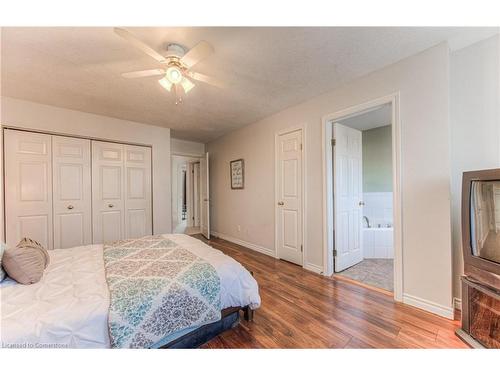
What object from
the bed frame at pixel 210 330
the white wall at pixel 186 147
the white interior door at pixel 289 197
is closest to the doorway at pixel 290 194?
the white interior door at pixel 289 197

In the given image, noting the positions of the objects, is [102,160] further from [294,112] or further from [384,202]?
[384,202]

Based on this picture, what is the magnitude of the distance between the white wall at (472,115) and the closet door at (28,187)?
475cm

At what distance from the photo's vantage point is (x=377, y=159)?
3.92m

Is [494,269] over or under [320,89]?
Answer: under

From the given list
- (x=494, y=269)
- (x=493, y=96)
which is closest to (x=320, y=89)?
(x=493, y=96)

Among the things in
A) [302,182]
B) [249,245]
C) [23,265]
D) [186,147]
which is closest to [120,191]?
[186,147]

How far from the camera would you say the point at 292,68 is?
2.01 m

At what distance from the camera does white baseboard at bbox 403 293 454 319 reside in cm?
167

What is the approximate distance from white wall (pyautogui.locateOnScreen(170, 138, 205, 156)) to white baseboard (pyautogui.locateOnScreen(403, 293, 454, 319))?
461 cm

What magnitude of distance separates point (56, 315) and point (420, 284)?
2.62 metres

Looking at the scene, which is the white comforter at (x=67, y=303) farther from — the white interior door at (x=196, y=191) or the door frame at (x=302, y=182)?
the white interior door at (x=196, y=191)

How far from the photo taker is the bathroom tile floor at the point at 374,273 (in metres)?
2.35

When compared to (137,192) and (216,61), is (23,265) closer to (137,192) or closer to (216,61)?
(216,61)

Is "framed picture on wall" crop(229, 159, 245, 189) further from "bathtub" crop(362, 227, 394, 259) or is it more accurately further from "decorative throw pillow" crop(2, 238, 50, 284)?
"decorative throw pillow" crop(2, 238, 50, 284)
